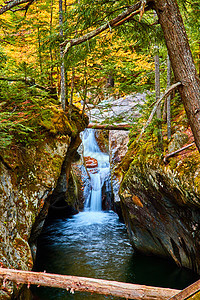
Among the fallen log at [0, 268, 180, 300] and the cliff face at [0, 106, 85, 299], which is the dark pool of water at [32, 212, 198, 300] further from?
the fallen log at [0, 268, 180, 300]

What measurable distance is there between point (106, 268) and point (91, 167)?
443 inches

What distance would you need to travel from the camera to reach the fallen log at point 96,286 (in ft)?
8.82

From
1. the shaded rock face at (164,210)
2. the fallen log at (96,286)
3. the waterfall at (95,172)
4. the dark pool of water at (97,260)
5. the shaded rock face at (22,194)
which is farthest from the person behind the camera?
the waterfall at (95,172)

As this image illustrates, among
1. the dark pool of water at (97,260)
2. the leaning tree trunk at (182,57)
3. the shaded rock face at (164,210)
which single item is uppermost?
the leaning tree trunk at (182,57)

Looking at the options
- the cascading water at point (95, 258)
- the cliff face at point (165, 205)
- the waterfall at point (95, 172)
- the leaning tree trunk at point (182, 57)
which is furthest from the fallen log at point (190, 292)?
the waterfall at point (95, 172)

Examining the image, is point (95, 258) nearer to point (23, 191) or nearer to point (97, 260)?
point (97, 260)

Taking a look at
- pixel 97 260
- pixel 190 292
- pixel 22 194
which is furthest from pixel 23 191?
pixel 190 292

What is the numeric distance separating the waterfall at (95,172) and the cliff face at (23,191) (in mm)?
8611

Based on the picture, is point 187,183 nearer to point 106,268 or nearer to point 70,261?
point 106,268

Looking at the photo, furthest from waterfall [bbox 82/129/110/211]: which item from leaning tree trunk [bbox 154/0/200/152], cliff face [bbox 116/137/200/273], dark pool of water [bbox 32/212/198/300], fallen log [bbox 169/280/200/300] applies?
fallen log [bbox 169/280/200/300]

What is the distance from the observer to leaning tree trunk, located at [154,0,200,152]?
2.79 m

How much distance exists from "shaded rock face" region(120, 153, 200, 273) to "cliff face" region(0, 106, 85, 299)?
2792 mm

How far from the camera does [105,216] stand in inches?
588

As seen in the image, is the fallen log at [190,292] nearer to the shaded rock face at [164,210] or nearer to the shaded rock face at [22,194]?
the shaded rock face at [22,194]
